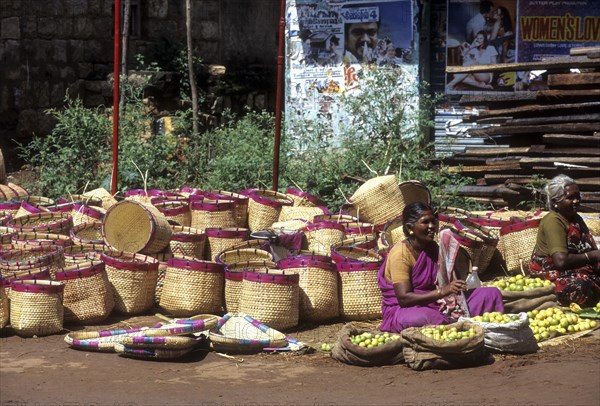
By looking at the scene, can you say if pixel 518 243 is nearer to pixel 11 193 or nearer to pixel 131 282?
pixel 131 282

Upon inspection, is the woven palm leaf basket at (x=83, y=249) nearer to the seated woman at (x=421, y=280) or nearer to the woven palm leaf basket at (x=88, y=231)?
the woven palm leaf basket at (x=88, y=231)

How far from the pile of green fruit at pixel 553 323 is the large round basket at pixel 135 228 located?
2.95 m

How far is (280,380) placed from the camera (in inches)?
233

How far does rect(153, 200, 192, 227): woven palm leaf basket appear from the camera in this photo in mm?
8562

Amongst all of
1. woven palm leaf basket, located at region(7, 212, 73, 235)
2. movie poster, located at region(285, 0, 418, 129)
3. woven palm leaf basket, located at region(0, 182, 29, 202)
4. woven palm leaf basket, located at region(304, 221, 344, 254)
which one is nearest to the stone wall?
movie poster, located at region(285, 0, 418, 129)

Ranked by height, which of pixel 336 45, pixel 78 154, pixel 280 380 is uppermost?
pixel 336 45

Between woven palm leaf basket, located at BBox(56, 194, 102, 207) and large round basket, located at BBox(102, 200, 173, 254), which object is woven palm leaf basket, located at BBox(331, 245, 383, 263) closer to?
large round basket, located at BBox(102, 200, 173, 254)

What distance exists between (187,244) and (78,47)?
20.4ft

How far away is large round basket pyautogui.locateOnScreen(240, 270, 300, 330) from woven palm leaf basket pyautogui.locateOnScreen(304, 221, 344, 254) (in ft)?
3.99

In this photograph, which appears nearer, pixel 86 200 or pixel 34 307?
pixel 34 307

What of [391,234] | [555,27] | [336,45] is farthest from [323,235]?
[555,27]

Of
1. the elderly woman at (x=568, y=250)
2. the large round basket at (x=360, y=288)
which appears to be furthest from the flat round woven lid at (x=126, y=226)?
the elderly woman at (x=568, y=250)

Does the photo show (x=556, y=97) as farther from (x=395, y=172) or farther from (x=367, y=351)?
(x=367, y=351)

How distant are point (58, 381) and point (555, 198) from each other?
12.8 feet
